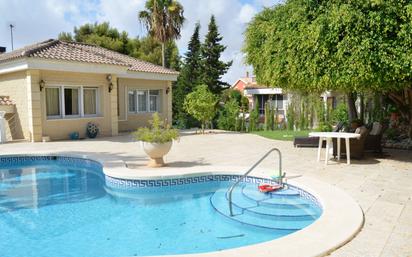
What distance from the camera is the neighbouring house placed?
1650 centimetres

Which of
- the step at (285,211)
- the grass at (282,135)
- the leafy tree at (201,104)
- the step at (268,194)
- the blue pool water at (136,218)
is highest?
the leafy tree at (201,104)

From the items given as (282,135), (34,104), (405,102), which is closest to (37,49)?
(34,104)

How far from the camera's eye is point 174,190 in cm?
940

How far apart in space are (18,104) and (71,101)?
254 cm

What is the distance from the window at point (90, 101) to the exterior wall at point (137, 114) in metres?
2.31

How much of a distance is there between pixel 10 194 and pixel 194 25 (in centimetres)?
2621

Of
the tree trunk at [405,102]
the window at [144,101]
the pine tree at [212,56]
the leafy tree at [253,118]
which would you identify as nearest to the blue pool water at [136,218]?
the tree trunk at [405,102]

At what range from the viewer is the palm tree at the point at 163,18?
2609cm

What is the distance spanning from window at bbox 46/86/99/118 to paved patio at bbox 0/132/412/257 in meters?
2.22

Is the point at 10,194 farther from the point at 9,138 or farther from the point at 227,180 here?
the point at 9,138

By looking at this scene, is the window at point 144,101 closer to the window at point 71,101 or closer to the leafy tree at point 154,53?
the window at point 71,101

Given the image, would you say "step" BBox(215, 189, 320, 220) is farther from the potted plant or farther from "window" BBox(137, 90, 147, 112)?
"window" BBox(137, 90, 147, 112)

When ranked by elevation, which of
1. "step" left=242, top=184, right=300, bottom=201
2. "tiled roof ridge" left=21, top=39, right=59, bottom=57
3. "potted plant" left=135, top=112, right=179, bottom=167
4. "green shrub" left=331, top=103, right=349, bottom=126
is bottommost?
"step" left=242, top=184, right=300, bottom=201

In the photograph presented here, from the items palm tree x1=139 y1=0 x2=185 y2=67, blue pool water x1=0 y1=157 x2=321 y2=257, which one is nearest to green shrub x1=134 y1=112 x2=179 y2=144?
blue pool water x1=0 y1=157 x2=321 y2=257
